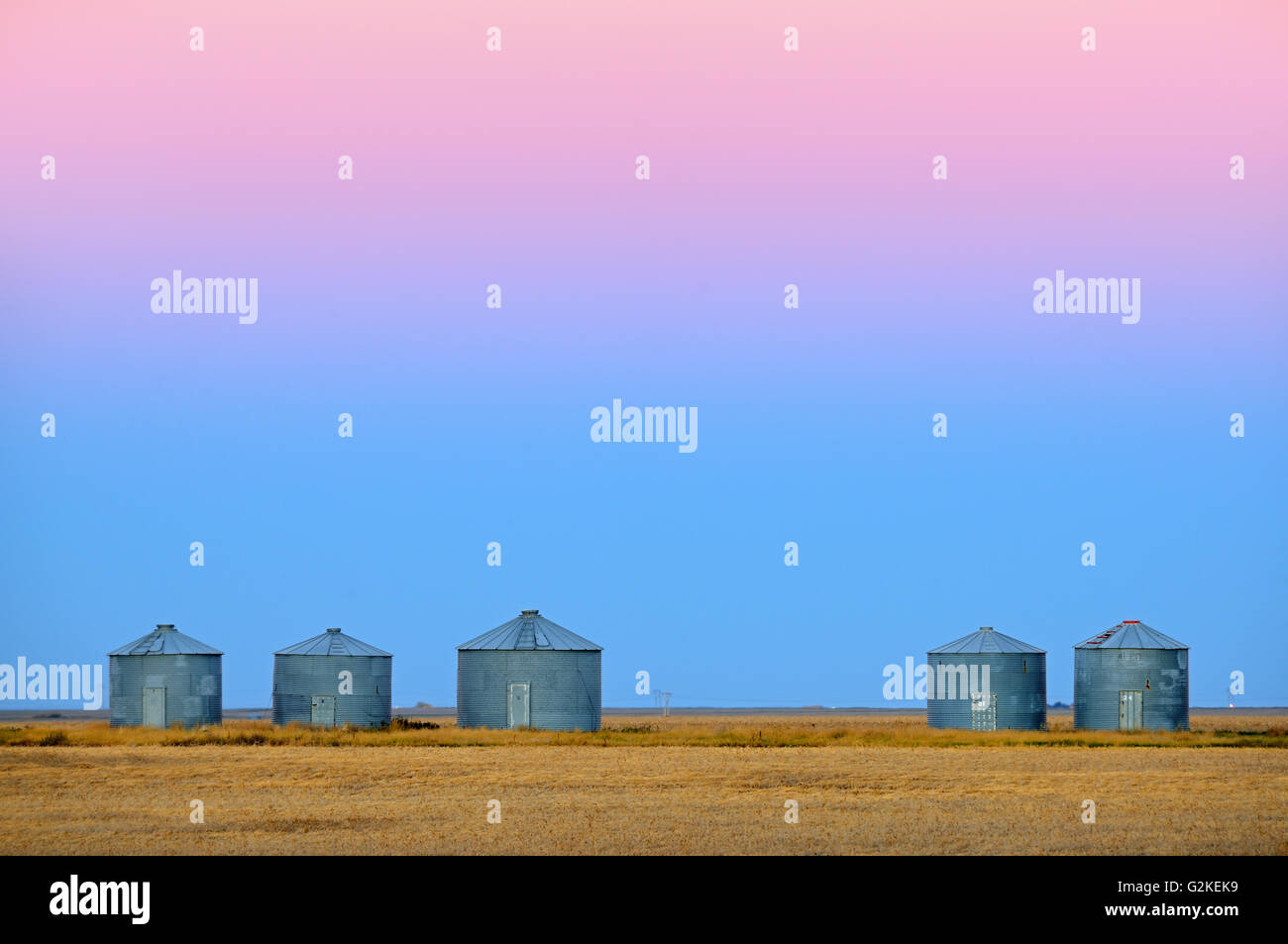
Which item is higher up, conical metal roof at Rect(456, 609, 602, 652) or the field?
conical metal roof at Rect(456, 609, 602, 652)

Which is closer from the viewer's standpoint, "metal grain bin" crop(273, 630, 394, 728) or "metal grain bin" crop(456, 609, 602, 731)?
"metal grain bin" crop(456, 609, 602, 731)

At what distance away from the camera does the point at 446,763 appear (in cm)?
4097

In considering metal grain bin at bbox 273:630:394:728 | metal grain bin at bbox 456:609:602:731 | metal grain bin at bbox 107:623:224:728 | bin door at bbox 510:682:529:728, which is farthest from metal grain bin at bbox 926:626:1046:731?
metal grain bin at bbox 107:623:224:728

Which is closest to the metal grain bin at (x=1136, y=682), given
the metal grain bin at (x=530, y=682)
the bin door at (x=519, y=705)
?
the metal grain bin at (x=530, y=682)

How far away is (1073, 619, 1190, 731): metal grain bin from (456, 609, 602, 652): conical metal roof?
65.1 feet

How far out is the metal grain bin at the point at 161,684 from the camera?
192ft

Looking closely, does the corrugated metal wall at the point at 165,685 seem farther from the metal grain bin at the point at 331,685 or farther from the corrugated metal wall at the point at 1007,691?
the corrugated metal wall at the point at 1007,691

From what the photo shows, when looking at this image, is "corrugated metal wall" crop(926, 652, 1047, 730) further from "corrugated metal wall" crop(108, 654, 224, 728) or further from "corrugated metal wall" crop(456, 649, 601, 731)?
"corrugated metal wall" crop(108, 654, 224, 728)

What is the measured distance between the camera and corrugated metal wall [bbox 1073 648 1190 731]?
5766 cm

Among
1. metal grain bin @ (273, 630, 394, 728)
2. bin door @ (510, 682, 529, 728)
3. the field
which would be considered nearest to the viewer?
the field

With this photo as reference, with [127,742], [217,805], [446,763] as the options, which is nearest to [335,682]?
[127,742]
